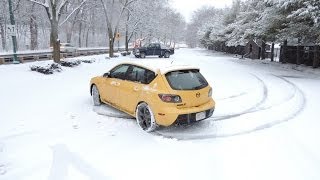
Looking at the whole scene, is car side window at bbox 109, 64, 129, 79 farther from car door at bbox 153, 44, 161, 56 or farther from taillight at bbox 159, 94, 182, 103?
car door at bbox 153, 44, 161, 56

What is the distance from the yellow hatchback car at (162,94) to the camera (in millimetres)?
6902

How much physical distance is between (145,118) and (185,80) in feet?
4.14

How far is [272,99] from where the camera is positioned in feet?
36.7

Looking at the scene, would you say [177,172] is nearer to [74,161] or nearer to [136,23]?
[74,161]

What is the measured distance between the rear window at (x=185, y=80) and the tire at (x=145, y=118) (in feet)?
2.61

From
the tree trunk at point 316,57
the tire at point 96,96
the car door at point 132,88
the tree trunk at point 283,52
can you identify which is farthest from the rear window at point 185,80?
the tree trunk at point 283,52

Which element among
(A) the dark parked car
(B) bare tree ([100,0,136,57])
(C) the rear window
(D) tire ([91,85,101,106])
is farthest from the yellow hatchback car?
(A) the dark parked car

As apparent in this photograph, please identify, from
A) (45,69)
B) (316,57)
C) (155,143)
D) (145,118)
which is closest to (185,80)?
(145,118)

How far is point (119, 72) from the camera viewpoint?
855cm

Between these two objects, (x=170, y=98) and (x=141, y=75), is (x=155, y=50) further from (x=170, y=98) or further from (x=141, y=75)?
(x=170, y=98)

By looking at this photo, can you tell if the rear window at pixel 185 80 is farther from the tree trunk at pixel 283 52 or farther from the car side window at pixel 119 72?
the tree trunk at pixel 283 52

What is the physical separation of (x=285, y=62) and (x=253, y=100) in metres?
17.5

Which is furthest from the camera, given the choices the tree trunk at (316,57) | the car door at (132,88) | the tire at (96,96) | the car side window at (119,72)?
the tree trunk at (316,57)

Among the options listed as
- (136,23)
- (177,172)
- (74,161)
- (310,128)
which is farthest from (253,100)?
(136,23)
